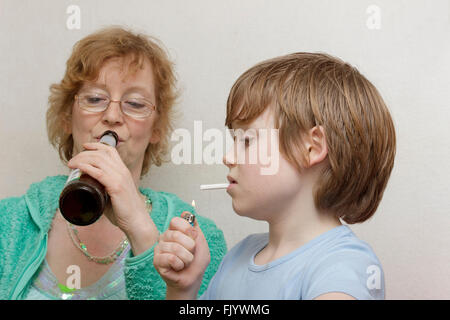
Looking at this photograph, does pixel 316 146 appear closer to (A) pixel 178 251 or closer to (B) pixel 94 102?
(A) pixel 178 251

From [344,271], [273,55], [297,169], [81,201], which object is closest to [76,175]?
[81,201]

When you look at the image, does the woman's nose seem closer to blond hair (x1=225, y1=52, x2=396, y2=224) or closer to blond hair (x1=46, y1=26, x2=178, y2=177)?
blond hair (x1=46, y1=26, x2=178, y2=177)

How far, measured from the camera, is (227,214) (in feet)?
5.46

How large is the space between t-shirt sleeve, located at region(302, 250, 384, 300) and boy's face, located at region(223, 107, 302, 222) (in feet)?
0.51

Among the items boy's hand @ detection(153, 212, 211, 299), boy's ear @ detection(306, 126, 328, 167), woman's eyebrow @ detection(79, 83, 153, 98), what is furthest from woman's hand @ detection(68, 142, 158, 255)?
boy's ear @ detection(306, 126, 328, 167)

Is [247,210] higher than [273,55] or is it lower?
lower

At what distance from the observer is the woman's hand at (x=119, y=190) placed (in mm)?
1083

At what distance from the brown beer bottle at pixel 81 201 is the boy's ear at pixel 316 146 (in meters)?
0.41

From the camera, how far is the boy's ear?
97 centimetres

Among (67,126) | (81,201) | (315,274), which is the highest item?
(67,126)

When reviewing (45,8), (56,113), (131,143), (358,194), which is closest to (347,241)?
(358,194)

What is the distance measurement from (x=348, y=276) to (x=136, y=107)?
0.77 m

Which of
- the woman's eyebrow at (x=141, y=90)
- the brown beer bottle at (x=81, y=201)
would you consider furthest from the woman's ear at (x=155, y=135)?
the brown beer bottle at (x=81, y=201)

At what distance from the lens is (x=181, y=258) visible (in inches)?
37.5
